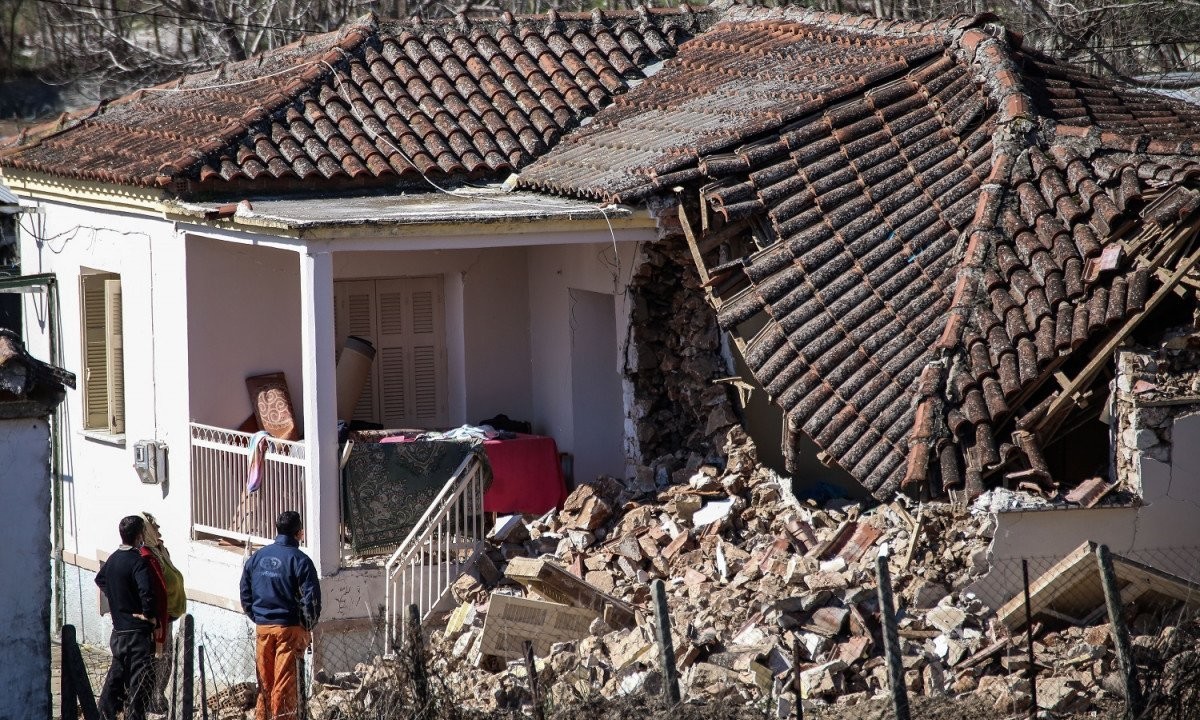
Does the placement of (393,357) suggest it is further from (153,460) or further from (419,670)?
(419,670)

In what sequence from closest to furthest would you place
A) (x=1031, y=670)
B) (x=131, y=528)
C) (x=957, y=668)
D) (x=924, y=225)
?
(x=1031, y=670), (x=957, y=668), (x=131, y=528), (x=924, y=225)

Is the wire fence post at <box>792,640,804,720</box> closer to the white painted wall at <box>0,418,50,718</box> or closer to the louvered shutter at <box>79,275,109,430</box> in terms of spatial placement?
the white painted wall at <box>0,418,50,718</box>

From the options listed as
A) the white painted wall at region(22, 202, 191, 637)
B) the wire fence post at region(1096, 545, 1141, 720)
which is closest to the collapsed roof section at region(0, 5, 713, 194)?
the white painted wall at region(22, 202, 191, 637)

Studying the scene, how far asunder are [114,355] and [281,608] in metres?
5.57

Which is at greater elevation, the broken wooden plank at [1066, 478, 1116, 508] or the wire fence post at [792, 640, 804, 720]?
the broken wooden plank at [1066, 478, 1116, 508]

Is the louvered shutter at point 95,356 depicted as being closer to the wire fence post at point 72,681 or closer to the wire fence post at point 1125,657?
the wire fence post at point 72,681

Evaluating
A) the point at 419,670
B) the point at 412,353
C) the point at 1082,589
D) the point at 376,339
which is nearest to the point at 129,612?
the point at 419,670

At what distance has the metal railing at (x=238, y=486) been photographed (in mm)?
11672

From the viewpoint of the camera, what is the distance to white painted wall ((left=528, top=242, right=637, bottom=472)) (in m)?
12.7

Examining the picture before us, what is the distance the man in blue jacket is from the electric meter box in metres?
3.50

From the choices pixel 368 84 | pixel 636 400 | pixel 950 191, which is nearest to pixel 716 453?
pixel 636 400

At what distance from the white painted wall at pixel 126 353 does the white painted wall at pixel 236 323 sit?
0.42 ft

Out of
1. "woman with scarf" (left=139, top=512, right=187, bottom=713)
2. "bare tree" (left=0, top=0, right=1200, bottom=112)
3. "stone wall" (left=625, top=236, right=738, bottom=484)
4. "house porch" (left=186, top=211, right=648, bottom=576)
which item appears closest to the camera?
"woman with scarf" (left=139, top=512, right=187, bottom=713)

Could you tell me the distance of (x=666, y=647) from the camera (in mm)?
7648
